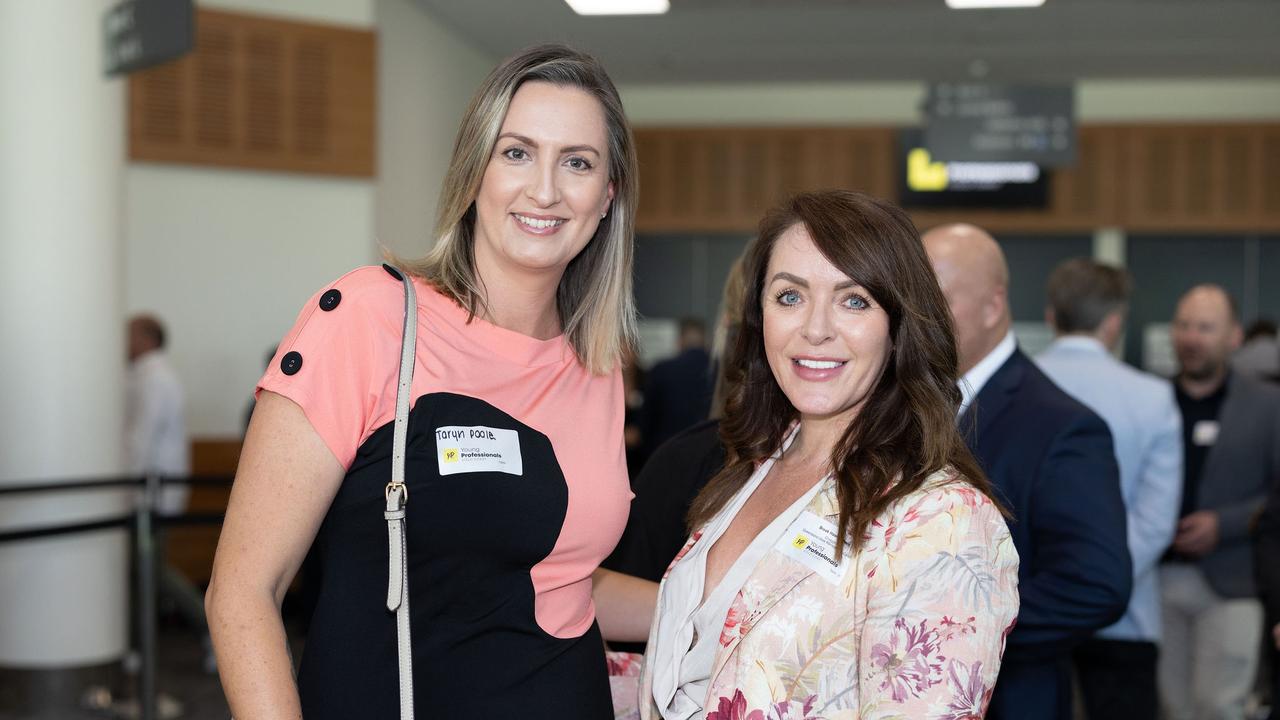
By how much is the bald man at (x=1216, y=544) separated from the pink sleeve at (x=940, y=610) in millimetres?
3274

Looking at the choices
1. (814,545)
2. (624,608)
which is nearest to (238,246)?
(624,608)

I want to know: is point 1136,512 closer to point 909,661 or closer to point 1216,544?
point 1216,544

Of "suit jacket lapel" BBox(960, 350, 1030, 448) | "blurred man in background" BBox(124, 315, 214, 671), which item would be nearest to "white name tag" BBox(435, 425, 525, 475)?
"suit jacket lapel" BBox(960, 350, 1030, 448)

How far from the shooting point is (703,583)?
1.86m

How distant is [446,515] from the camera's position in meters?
1.69

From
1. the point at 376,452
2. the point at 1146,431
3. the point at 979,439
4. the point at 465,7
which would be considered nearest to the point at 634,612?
the point at 376,452

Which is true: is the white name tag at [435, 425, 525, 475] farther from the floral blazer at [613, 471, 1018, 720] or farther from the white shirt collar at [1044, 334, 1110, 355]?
the white shirt collar at [1044, 334, 1110, 355]

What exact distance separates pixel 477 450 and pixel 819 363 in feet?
1.69

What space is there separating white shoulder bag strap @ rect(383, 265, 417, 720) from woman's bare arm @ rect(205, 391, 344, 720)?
0.30ft

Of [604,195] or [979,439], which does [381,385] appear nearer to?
[604,195]

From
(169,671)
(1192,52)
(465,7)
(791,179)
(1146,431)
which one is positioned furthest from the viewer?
(791,179)

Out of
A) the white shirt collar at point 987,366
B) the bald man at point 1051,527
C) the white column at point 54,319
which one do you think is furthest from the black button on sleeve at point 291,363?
the white column at point 54,319

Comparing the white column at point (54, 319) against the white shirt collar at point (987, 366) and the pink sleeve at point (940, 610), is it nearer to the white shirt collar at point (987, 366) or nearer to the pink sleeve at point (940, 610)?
the white shirt collar at point (987, 366)

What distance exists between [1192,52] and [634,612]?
29.5 ft
